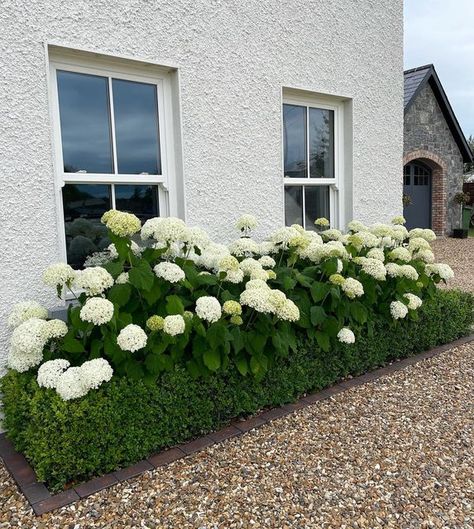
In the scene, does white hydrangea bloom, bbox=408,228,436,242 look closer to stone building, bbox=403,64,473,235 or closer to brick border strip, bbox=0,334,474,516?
brick border strip, bbox=0,334,474,516

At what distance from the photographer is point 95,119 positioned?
3963 millimetres

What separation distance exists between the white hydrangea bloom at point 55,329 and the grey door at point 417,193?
1582 centimetres

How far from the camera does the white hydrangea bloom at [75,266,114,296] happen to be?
290 centimetres

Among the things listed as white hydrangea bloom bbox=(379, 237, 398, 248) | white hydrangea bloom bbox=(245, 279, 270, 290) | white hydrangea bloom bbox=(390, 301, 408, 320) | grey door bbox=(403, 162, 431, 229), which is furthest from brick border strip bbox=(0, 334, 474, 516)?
grey door bbox=(403, 162, 431, 229)

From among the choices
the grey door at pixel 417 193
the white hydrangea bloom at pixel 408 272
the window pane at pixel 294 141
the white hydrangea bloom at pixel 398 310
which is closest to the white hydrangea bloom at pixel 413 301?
the white hydrangea bloom at pixel 398 310

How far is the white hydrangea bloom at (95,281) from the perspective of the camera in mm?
2898

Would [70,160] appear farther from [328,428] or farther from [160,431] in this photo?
[328,428]

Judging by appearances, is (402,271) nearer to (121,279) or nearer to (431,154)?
(121,279)

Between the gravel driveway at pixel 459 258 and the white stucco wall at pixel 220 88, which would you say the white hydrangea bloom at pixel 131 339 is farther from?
the gravel driveway at pixel 459 258

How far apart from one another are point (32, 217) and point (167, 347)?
145 cm

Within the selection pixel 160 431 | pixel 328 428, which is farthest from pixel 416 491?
pixel 160 431

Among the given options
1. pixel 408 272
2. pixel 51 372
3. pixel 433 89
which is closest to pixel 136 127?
pixel 51 372

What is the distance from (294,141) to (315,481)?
12.7 feet

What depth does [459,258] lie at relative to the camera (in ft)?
42.5
